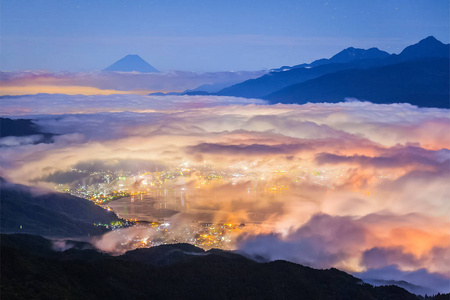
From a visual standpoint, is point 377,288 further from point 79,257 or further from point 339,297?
point 79,257

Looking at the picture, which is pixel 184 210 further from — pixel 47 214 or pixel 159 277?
pixel 159 277

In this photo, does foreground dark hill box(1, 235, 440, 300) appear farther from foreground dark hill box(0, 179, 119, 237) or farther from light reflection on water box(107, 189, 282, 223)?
light reflection on water box(107, 189, 282, 223)

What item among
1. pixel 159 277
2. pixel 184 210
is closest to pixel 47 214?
pixel 184 210

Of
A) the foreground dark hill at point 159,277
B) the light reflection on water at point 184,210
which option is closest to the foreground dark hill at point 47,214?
the light reflection on water at point 184,210

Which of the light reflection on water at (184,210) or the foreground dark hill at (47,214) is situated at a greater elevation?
the foreground dark hill at (47,214)

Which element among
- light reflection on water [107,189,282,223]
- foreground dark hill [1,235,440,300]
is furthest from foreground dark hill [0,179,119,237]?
foreground dark hill [1,235,440,300]

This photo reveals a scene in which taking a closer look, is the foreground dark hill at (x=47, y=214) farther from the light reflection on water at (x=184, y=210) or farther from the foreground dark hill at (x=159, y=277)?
the foreground dark hill at (x=159, y=277)
